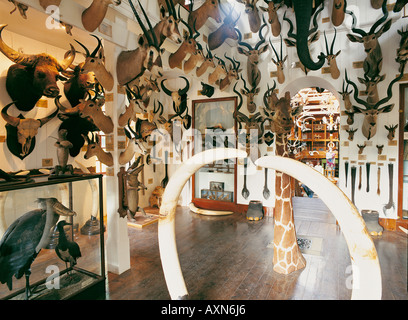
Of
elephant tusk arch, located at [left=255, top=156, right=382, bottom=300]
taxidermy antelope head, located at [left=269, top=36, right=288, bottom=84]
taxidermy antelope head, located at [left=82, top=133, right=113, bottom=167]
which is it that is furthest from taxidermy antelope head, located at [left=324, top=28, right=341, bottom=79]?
elephant tusk arch, located at [left=255, top=156, right=382, bottom=300]

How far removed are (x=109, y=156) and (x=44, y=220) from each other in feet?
3.71

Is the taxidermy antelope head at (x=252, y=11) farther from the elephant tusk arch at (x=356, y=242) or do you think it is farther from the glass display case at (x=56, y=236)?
the elephant tusk arch at (x=356, y=242)

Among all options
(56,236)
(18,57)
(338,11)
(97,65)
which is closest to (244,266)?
(56,236)

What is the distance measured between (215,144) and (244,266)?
370 cm

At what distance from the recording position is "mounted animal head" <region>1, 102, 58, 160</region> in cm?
327

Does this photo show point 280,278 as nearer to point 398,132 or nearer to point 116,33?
point 116,33

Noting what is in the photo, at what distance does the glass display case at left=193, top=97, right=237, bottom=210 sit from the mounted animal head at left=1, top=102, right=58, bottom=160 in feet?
12.6

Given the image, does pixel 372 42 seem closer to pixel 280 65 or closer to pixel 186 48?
pixel 280 65

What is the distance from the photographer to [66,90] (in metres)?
4.16

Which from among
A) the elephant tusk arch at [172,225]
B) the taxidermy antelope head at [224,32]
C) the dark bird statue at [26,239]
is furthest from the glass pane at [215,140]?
the elephant tusk arch at [172,225]

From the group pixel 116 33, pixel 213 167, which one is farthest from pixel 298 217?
pixel 116 33

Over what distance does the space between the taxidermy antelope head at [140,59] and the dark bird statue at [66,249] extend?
1.70 metres

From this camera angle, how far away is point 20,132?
11.1 feet

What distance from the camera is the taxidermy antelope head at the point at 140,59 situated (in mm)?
2582
